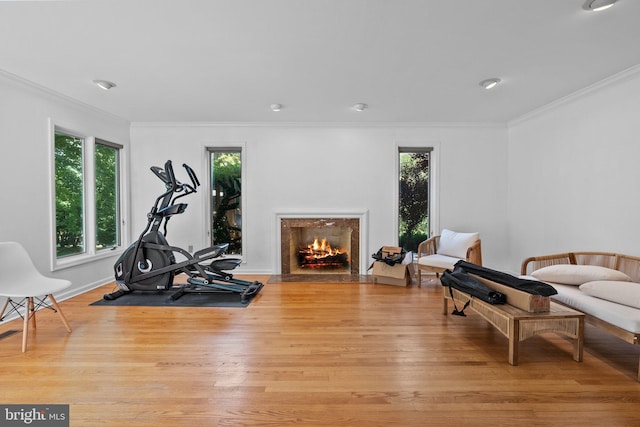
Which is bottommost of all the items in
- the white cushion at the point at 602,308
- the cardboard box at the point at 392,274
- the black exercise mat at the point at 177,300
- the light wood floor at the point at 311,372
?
the light wood floor at the point at 311,372

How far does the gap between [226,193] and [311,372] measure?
11.8ft

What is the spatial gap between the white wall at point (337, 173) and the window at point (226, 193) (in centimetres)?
19

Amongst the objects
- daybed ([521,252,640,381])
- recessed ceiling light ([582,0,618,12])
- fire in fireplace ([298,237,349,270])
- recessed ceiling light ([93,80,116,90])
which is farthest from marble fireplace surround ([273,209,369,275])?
recessed ceiling light ([582,0,618,12])

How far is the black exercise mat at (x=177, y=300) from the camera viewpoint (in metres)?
3.44

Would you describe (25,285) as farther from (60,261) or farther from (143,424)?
(143,424)

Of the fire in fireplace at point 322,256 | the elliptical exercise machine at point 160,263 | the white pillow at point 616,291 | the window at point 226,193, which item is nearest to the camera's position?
the white pillow at point 616,291

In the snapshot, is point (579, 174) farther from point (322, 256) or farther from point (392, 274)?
point (322, 256)

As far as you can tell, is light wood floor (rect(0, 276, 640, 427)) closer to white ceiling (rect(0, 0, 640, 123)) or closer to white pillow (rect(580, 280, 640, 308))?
white pillow (rect(580, 280, 640, 308))

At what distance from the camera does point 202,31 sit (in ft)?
7.25

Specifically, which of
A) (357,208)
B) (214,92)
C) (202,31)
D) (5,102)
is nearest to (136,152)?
(5,102)

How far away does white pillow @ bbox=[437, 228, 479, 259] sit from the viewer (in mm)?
4145

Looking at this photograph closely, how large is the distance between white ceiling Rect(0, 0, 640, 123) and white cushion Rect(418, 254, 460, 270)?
206cm

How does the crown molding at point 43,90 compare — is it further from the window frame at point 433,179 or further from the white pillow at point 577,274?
the white pillow at point 577,274

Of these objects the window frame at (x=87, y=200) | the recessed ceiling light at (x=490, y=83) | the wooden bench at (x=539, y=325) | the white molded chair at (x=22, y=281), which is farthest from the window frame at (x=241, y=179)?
the wooden bench at (x=539, y=325)
